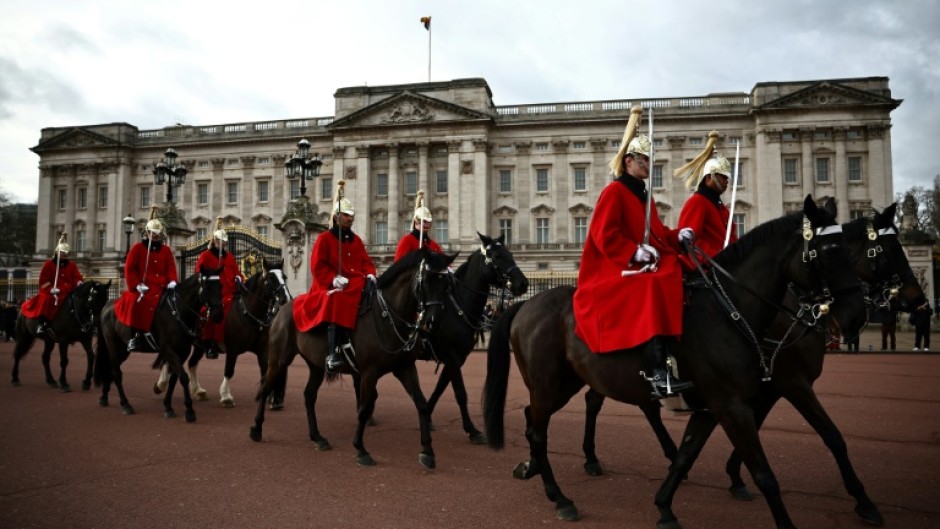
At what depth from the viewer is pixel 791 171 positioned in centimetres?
4447

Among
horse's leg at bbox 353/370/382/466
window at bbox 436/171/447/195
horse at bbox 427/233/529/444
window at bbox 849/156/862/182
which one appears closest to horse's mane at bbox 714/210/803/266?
horse at bbox 427/233/529/444

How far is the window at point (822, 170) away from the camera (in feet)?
144

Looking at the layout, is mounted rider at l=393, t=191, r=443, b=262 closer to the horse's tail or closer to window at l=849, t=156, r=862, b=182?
the horse's tail

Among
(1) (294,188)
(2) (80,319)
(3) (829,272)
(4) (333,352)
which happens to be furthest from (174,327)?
(1) (294,188)

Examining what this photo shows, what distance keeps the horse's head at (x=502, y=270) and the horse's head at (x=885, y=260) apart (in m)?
3.84

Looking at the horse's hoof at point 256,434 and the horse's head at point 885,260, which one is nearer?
the horse's head at point 885,260

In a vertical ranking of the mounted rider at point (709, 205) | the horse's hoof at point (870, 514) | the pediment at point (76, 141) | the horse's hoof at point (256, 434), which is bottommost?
the horse's hoof at point (256, 434)

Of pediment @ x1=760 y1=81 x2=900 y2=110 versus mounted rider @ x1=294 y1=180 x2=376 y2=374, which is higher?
pediment @ x1=760 y1=81 x2=900 y2=110

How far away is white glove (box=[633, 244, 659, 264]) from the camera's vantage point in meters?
4.31

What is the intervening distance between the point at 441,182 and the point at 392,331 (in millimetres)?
42321

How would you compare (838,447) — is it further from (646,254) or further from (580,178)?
(580,178)

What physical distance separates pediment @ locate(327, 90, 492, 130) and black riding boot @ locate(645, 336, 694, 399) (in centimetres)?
4379

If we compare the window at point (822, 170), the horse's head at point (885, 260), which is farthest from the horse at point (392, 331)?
the window at point (822, 170)

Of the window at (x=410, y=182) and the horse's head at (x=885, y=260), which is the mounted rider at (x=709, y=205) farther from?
the window at (x=410, y=182)
